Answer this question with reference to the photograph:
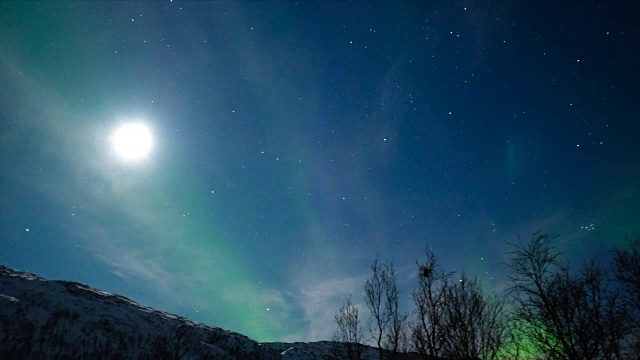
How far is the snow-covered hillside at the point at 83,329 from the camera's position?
108 feet

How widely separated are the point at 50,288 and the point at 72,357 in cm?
→ 2299

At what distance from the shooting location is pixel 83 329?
4044 cm

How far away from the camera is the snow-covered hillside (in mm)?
33031

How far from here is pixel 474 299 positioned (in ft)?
44.3

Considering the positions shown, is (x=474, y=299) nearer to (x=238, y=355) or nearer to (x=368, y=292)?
(x=368, y=292)

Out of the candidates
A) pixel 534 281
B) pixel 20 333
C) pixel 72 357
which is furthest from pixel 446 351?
pixel 20 333

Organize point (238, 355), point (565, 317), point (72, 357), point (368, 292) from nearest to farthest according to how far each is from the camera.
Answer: point (565, 317), point (368, 292), point (72, 357), point (238, 355)

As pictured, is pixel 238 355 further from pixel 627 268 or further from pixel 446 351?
pixel 627 268

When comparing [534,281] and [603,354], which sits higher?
[534,281]

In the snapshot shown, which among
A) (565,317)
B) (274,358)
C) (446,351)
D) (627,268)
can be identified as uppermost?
(627,268)

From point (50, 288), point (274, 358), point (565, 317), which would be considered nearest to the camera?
point (565, 317)

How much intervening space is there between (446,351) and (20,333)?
47.0 meters

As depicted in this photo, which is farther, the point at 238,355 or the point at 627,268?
the point at 238,355

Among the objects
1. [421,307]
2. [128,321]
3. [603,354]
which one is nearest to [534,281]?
[603,354]
